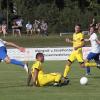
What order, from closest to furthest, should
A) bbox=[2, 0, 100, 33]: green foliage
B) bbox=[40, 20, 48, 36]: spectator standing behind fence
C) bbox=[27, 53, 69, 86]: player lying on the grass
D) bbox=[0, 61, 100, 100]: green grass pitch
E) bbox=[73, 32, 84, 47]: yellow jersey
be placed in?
bbox=[0, 61, 100, 100]: green grass pitch → bbox=[27, 53, 69, 86]: player lying on the grass → bbox=[73, 32, 84, 47]: yellow jersey → bbox=[40, 20, 48, 36]: spectator standing behind fence → bbox=[2, 0, 100, 33]: green foliage

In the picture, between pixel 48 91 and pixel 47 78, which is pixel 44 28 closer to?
pixel 47 78

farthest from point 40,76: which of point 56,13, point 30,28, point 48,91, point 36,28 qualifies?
point 56,13

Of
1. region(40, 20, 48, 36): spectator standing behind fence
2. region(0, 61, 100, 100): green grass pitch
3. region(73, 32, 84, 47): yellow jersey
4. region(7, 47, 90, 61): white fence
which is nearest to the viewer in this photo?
region(0, 61, 100, 100): green grass pitch

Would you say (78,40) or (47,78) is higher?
(78,40)

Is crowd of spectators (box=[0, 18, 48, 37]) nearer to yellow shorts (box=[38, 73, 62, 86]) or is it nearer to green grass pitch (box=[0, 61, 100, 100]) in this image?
green grass pitch (box=[0, 61, 100, 100])

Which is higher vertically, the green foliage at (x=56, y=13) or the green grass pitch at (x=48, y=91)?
the green grass pitch at (x=48, y=91)

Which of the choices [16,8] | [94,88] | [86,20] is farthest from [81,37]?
[16,8]

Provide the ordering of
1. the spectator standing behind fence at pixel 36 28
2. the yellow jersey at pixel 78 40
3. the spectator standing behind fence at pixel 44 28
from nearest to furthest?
the yellow jersey at pixel 78 40, the spectator standing behind fence at pixel 44 28, the spectator standing behind fence at pixel 36 28

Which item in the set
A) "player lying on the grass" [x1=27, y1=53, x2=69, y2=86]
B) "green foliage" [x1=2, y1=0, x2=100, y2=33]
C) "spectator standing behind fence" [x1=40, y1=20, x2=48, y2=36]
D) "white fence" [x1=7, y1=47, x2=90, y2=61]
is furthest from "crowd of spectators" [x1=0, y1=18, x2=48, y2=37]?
"player lying on the grass" [x1=27, y1=53, x2=69, y2=86]

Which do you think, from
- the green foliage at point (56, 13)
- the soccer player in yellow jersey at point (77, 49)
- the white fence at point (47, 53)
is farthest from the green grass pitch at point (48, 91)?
the green foliage at point (56, 13)

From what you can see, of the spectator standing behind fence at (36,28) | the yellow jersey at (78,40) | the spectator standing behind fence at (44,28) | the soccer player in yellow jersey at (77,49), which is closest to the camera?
the soccer player in yellow jersey at (77,49)

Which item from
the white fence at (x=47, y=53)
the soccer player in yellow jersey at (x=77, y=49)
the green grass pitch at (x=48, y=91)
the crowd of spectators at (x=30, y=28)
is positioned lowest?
the crowd of spectators at (x=30, y=28)

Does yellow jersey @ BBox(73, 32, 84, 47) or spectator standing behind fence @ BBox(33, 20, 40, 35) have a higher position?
yellow jersey @ BBox(73, 32, 84, 47)

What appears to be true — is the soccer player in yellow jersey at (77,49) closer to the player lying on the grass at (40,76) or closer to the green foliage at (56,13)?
the player lying on the grass at (40,76)
